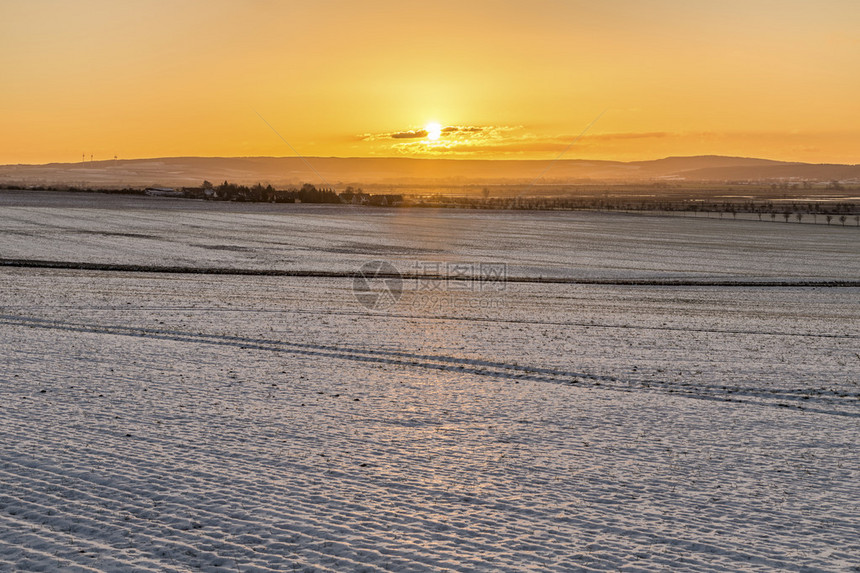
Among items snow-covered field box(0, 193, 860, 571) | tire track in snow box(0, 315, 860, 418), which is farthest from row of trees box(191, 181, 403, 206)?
tire track in snow box(0, 315, 860, 418)

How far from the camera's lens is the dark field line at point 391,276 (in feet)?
127

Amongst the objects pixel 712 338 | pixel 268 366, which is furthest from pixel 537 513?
pixel 712 338

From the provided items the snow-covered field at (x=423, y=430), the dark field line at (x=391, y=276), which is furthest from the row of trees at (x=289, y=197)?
the snow-covered field at (x=423, y=430)

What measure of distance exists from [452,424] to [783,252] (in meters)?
51.4

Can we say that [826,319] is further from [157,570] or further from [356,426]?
[157,570]

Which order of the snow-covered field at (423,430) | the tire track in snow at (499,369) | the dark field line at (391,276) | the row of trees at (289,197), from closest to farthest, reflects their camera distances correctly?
1. the snow-covered field at (423,430)
2. the tire track in snow at (499,369)
3. the dark field line at (391,276)
4. the row of trees at (289,197)

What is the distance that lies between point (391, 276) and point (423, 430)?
25553 millimetres

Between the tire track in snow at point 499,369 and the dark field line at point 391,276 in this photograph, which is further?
the dark field line at point 391,276

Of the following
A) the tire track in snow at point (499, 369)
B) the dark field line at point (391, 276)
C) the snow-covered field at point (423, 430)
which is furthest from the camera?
the dark field line at point (391, 276)

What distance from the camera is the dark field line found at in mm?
38844

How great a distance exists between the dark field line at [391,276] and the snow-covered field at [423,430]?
4.69m

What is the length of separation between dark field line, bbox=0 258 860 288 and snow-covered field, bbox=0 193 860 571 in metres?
4.69

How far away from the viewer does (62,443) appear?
12.7m

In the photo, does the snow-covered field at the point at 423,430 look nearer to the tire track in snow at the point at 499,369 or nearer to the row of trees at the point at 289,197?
the tire track in snow at the point at 499,369
